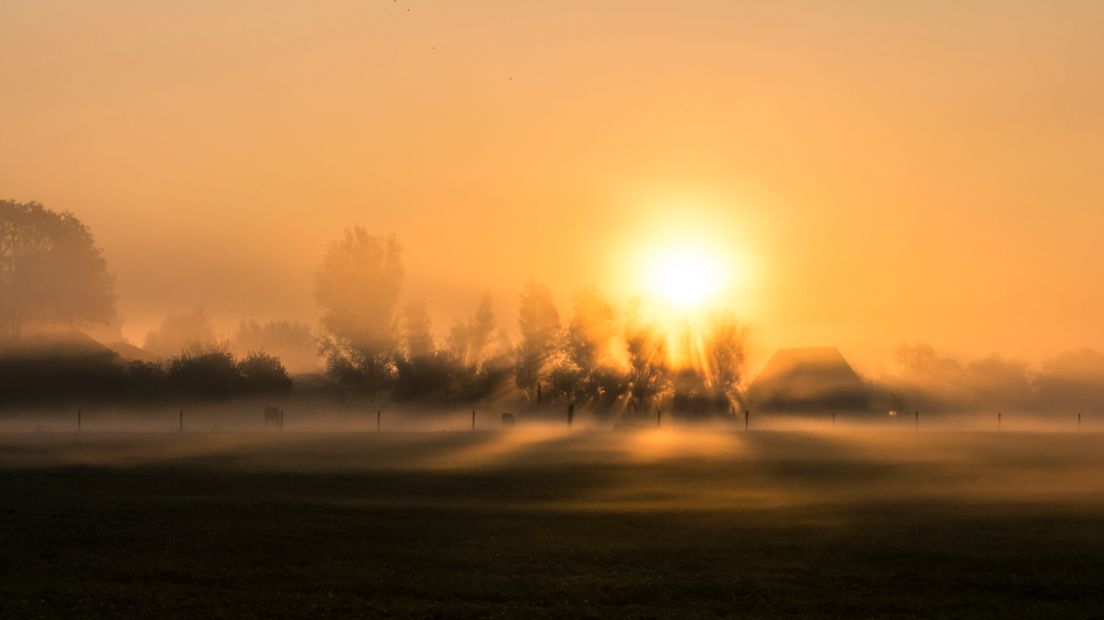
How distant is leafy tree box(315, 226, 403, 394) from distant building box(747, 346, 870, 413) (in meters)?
46.8

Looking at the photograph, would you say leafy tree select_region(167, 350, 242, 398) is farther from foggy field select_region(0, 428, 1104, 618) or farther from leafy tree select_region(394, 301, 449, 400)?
foggy field select_region(0, 428, 1104, 618)

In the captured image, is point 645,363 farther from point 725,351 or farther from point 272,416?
point 272,416

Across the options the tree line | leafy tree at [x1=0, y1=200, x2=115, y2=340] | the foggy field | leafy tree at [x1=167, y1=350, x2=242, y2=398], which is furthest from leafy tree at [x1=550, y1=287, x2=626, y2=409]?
the foggy field

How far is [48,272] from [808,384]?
9498cm

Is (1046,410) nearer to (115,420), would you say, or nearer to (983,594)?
(115,420)

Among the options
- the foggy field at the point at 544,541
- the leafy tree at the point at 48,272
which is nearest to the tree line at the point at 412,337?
the leafy tree at the point at 48,272

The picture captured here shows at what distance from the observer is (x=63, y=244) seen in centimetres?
14325

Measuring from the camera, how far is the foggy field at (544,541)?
61.3 ft

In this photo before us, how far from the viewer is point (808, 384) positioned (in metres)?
162

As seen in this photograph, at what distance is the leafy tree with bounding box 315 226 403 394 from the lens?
143 m

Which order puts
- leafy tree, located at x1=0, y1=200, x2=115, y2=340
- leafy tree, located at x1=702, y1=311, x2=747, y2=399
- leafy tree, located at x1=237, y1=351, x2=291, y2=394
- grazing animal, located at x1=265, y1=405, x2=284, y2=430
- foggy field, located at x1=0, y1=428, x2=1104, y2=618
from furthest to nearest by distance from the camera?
leafy tree, located at x1=702, y1=311, x2=747, y2=399, leafy tree, located at x1=0, y1=200, x2=115, y2=340, leafy tree, located at x1=237, y1=351, x2=291, y2=394, grazing animal, located at x1=265, y1=405, x2=284, y2=430, foggy field, located at x1=0, y1=428, x2=1104, y2=618

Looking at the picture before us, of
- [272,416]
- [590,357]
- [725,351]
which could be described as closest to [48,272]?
[272,416]

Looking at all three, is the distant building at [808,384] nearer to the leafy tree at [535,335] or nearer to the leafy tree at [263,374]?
the leafy tree at [535,335]

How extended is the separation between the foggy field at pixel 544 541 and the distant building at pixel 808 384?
106316mm
